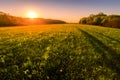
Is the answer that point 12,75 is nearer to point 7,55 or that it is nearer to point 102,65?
point 7,55

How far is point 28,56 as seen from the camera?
52.9 ft

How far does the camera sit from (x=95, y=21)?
111 meters

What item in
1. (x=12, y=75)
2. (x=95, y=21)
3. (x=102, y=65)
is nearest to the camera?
(x=12, y=75)

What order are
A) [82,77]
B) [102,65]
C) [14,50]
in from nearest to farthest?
[82,77] → [102,65] → [14,50]

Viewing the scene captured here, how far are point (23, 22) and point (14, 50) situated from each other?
102 m

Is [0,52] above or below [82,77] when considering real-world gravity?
above

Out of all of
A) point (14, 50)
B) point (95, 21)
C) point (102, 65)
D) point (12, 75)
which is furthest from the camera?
point (95, 21)

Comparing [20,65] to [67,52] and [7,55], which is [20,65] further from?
[67,52]

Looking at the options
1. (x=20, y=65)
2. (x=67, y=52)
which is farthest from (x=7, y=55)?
(x=67, y=52)

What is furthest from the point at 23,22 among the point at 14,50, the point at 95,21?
the point at 14,50

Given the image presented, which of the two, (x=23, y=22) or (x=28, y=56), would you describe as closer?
(x=28, y=56)

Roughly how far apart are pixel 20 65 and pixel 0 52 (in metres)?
3.79

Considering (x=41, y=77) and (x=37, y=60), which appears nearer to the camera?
(x=41, y=77)

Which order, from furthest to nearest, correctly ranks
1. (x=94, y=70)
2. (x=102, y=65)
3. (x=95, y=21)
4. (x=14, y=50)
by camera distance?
(x=95, y=21) → (x=14, y=50) → (x=102, y=65) → (x=94, y=70)
